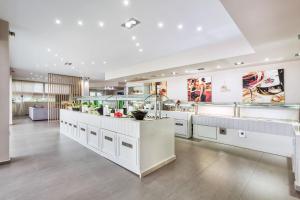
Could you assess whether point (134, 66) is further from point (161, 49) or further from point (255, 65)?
point (255, 65)

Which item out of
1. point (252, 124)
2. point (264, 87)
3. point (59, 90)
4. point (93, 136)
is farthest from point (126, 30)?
point (59, 90)

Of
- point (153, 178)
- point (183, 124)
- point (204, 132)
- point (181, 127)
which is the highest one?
point (183, 124)

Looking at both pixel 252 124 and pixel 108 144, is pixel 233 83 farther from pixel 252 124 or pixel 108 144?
pixel 108 144

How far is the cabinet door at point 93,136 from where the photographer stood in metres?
3.90

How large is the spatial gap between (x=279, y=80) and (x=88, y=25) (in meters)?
5.48

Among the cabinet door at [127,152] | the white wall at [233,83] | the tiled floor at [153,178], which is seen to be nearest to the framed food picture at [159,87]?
the white wall at [233,83]

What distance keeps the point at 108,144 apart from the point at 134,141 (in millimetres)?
996

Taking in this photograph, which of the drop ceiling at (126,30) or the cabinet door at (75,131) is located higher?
the drop ceiling at (126,30)

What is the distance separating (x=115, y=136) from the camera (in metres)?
3.29

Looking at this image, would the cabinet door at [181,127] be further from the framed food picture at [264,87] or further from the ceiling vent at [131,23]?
the ceiling vent at [131,23]

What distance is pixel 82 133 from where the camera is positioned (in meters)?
4.63

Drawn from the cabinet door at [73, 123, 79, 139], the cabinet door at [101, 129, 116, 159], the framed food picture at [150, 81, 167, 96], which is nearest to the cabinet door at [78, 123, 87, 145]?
the cabinet door at [73, 123, 79, 139]

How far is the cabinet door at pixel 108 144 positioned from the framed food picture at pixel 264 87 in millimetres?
4478

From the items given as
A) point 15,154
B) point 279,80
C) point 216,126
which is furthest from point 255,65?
point 15,154
